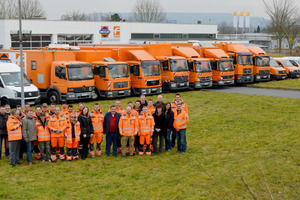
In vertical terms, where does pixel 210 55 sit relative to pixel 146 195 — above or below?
above

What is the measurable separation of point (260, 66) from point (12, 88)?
1977 cm

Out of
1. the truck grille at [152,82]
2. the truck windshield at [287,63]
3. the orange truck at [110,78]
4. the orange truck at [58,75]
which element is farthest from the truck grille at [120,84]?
the truck windshield at [287,63]

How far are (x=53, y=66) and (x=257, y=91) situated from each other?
14328 millimetres

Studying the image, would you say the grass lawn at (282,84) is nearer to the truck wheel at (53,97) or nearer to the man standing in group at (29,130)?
the truck wheel at (53,97)

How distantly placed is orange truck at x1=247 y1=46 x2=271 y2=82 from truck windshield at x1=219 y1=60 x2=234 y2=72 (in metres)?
2.92

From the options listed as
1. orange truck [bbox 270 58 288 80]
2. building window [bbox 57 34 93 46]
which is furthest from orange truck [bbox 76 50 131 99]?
building window [bbox 57 34 93 46]

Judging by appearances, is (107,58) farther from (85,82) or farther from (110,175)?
(110,175)

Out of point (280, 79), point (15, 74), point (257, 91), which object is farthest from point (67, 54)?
point (280, 79)

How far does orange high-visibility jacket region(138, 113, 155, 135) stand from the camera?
11516 millimetres

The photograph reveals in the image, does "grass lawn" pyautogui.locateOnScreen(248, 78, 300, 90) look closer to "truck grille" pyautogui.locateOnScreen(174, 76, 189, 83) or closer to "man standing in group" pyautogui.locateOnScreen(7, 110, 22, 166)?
"truck grille" pyautogui.locateOnScreen(174, 76, 189, 83)

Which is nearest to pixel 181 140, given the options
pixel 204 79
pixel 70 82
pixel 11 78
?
pixel 70 82

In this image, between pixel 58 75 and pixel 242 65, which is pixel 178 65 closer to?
pixel 242 65

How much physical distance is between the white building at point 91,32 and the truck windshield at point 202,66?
75.9 feet

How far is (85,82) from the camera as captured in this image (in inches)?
866
